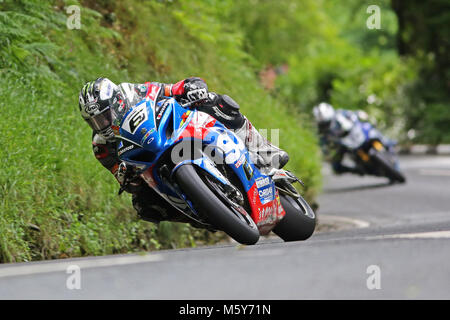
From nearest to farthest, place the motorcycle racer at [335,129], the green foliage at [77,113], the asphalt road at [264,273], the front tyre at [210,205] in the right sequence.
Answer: the asphalt road at [264,273] < the front tyre at [210,205] < the green foliage at [77,113] < the motorcycle racer at [335,129]

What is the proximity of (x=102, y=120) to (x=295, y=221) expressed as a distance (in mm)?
2058

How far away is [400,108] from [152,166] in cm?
2752

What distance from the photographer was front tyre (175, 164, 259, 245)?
7.14 m

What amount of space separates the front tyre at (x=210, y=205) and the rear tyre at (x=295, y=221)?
130cm

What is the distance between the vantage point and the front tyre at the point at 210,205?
23.4ft

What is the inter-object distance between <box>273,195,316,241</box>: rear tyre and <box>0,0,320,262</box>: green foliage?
1.53 m

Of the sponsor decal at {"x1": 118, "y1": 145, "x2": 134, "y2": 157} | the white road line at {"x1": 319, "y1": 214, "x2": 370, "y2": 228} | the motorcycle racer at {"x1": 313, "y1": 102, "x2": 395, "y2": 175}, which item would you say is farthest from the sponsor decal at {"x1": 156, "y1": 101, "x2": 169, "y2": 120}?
the motorcycle racer at {"x1": 313, "y1": 102, "x2": 395, "y2": 175}

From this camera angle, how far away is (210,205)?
7.13 meters

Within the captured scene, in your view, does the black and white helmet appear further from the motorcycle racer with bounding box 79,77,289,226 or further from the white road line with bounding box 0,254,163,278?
the white road line with bounding box 0,254,163,278

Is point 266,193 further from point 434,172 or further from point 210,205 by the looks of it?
point 434,172

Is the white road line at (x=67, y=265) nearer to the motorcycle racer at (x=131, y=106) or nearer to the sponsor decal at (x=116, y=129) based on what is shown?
the motorcycle racer at (x=131, y=106)

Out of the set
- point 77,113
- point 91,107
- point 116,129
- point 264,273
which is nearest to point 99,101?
point 91,107

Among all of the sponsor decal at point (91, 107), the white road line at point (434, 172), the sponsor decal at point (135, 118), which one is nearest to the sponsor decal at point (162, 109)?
the sponsor decal at point (135, 118)
